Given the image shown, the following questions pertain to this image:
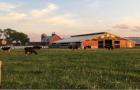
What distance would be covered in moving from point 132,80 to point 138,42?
14412 centimetres

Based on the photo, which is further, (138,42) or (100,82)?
(138,42)

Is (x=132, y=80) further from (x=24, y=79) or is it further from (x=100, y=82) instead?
(x=24, y=79)

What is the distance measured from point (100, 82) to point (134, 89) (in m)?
2.32

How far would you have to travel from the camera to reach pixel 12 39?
164 m

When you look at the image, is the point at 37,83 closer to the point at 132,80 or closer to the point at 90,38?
the point at 132,80

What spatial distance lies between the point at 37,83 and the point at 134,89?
12.7 ft

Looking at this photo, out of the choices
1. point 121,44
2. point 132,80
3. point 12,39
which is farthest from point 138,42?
point 132,80

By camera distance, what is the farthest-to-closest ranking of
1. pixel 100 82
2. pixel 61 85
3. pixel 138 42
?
pixel 138 42
pixel 100 82
pixel 61 85

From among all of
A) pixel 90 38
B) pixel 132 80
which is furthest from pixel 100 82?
pixel 90 38

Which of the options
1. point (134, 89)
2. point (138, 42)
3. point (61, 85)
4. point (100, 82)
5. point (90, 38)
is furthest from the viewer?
point (138, 42)

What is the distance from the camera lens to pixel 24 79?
47.6ft

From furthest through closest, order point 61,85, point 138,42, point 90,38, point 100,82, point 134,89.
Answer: point 138,42 < point 90,38 < point 100,82 < point 61,85 < point 134,89

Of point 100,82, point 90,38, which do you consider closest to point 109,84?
point 100,82

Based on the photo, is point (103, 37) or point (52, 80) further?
point (103, 37)
